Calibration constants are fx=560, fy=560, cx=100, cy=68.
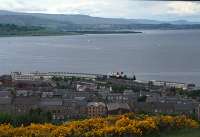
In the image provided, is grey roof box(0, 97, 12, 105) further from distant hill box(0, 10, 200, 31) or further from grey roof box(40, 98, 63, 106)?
distant hill box(0, 10, 200, 31)

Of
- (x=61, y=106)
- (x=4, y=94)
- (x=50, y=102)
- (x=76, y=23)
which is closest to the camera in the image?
(x=61, y=106)

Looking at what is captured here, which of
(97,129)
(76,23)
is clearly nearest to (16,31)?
(76,23)

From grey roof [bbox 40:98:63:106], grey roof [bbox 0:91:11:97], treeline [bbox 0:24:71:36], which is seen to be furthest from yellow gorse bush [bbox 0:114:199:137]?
treeline [bbox 0:24:71:36]

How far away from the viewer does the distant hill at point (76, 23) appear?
69994 millimetres

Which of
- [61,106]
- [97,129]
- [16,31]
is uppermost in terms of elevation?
[16,31]

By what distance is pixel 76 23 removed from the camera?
3383 inches

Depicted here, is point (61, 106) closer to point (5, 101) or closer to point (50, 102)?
point (50, 102)

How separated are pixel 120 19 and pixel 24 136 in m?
97.9

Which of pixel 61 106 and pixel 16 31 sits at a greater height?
pixel 16 31

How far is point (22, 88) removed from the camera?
13.8m

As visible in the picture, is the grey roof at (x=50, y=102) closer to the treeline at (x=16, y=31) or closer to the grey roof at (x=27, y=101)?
the grey roof at (x=27, y=101)

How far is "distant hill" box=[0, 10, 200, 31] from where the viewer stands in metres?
70.0

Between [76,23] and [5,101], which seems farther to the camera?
[76,23]

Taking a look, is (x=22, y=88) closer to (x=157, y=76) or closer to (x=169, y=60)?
(x=157, y=76)
